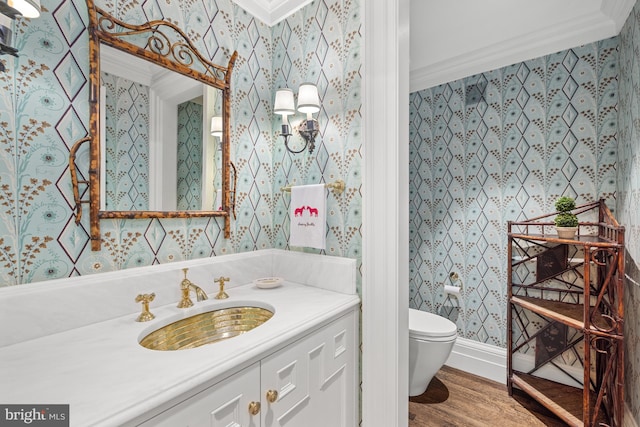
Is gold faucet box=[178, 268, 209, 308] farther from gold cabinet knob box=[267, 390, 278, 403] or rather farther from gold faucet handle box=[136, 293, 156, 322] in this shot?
gold cabinet knob box=[267, 390, 278, 403]

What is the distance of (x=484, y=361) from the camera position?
2.29 m

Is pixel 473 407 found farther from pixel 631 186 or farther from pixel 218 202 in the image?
pixel 218 202

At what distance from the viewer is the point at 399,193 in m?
1.31

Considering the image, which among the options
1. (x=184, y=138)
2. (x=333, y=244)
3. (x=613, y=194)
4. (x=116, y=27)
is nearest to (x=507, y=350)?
(x=613, y=194)

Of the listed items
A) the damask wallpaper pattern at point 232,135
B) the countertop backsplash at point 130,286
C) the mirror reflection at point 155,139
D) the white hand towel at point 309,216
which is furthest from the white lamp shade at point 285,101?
the countertop backsplash at point 130,286

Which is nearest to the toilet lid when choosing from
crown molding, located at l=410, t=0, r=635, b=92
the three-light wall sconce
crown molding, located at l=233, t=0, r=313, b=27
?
the three-light wall sconce

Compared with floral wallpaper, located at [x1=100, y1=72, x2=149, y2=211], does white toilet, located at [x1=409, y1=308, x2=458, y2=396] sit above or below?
below

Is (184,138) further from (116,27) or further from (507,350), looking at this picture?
(507,350)

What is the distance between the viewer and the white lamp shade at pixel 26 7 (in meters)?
0.81

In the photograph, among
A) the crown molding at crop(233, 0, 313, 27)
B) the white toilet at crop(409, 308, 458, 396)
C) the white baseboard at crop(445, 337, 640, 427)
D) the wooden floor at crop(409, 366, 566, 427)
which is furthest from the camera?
the white baseboard at crop(445, 337, 640, 427)

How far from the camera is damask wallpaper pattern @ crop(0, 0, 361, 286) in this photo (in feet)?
3.13

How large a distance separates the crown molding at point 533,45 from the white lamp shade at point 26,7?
99.3 inches

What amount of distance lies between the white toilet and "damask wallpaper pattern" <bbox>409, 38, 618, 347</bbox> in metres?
0.65

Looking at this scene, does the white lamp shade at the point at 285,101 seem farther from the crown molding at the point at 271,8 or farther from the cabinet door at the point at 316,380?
the cabinet door at the point at 316,380
